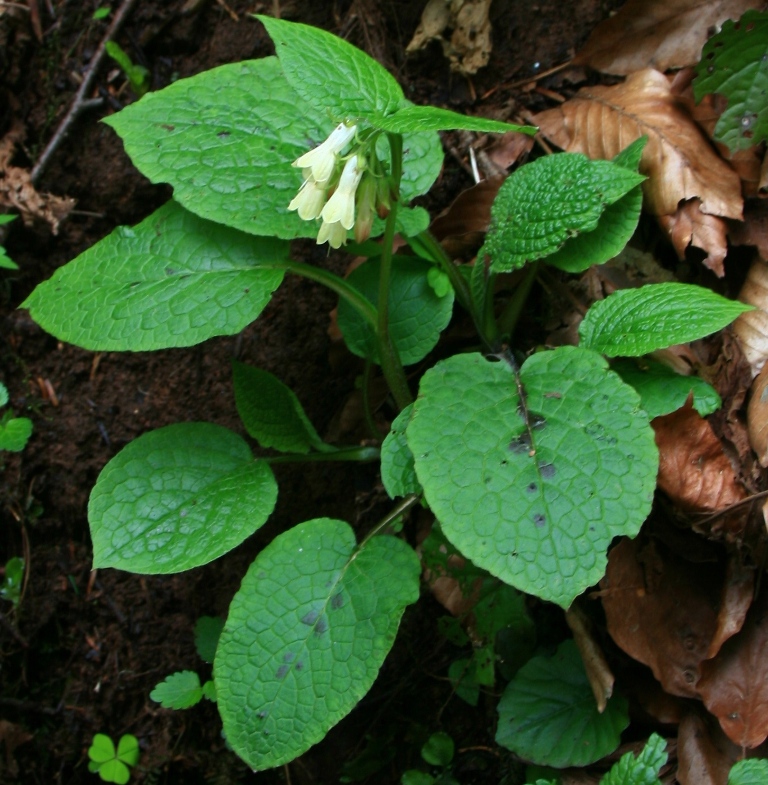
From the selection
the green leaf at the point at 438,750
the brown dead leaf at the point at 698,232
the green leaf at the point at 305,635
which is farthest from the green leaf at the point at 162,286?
the green leaf at the point at 438,750

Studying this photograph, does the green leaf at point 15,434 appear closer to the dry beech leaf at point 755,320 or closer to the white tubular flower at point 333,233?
the white tubular flower at point 333,233

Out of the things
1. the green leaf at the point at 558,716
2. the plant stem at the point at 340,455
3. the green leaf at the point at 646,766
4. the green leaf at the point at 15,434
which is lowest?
the green leaf at the point at 558,716

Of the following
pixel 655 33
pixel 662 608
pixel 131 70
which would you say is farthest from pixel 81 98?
pixel 662 608

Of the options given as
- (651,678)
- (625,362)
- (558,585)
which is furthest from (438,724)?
(625,362)

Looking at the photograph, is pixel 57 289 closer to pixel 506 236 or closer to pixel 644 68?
pixel 506 236

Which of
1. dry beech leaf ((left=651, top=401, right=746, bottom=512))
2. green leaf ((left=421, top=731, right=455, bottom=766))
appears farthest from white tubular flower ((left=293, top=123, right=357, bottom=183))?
green leaf ((left=421, top=731, right=455, bottom=766))

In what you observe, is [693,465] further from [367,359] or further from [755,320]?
[367,359]
